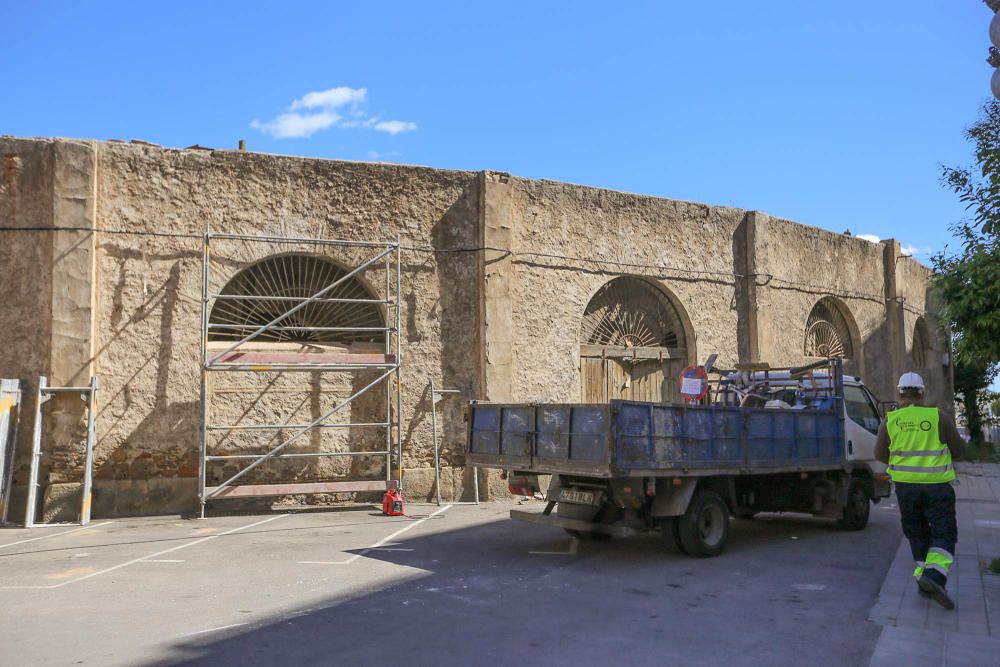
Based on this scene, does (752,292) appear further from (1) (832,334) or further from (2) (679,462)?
(2) (679,462)

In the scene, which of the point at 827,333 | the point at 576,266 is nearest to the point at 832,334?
the point at 827,333

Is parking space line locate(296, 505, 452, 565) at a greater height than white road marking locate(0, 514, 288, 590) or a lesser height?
greater

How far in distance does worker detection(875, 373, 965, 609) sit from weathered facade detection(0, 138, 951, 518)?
24.5ft

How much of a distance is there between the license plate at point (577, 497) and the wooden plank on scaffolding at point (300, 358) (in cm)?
517

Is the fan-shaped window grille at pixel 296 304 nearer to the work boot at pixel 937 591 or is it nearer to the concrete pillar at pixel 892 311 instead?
the work boot at pixel 937 591

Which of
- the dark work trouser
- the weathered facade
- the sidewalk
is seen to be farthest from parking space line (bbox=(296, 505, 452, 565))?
the dark work trouser

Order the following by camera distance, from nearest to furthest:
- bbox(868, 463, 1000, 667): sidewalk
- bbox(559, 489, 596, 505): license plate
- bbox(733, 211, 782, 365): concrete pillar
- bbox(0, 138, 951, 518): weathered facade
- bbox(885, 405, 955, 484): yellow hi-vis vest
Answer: bbox(868, 463, 1000, 667): sidewalk
bbox(885, 405, 955, 484): yellow hi-vis vest
bbox(559, 489, 596, 505): license plate
bbox(0, 138, 951, 518): weathered facade
bbox(733, 211, 782, 365): concrete pillar

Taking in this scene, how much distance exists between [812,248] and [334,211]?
11.1 metres

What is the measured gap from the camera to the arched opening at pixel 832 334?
19031 millimetres

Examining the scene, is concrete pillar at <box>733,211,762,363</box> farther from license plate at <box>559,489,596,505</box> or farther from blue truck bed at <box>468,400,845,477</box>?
license plate at <box>559,489,596,505</box>

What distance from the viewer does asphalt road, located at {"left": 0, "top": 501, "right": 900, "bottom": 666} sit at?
17.5 feet

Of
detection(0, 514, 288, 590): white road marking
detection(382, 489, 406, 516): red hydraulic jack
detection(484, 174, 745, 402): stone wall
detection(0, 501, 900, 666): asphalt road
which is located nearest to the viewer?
detection(0, 501, 900, 666): asphalt road

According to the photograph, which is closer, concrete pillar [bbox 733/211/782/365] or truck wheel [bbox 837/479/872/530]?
truck wheel [bbox 837/479/872/530]

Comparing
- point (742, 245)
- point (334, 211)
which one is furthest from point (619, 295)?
point (334, 211)
